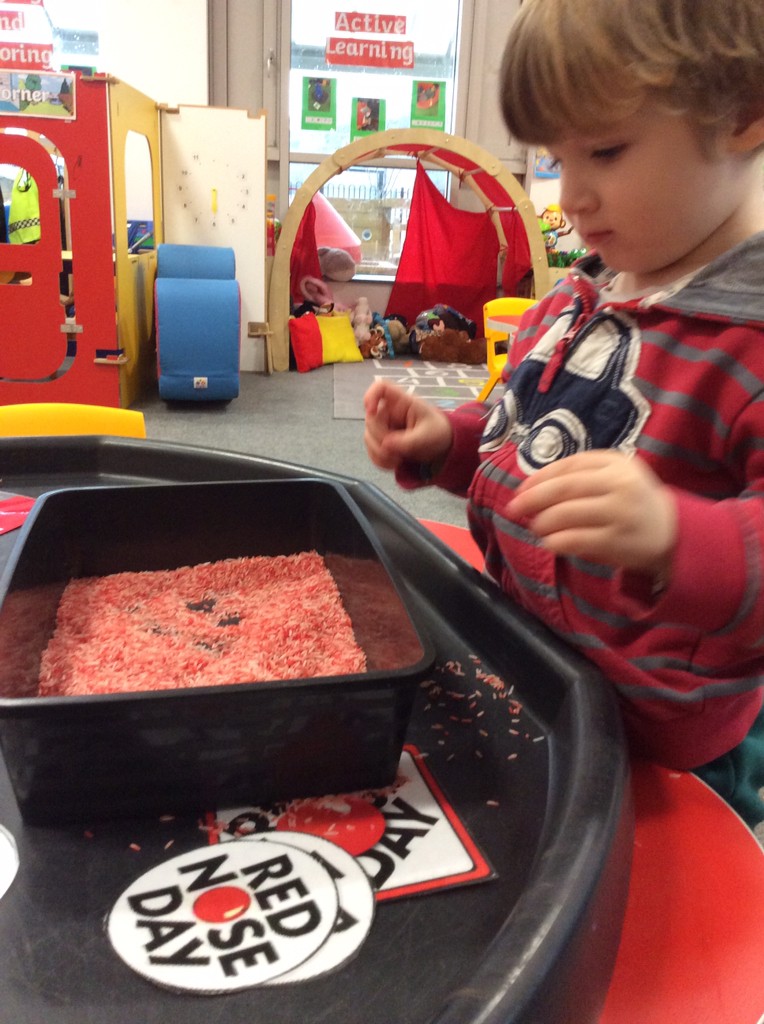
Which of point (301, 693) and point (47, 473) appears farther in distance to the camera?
point (47, 473)

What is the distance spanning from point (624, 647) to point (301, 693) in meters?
0.21

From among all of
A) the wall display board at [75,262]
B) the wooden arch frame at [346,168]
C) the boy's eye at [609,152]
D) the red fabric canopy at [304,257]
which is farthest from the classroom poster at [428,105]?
the boy's eye at [609,152]

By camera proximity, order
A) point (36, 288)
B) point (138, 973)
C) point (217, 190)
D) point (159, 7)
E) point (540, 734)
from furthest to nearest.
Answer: point (159, 7), point (217, 190), point (36, 288), point (540, 734), point (138, 973)

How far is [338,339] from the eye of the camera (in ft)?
12.0

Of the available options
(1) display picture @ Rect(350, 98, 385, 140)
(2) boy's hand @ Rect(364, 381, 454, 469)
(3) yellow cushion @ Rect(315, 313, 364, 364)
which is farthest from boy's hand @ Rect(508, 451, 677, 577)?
(1) display picture @ Rect(350, 98, 385, 140)

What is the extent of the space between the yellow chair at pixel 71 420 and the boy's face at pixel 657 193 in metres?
0.69

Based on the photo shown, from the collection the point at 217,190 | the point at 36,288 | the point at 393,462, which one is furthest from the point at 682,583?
the point at 217,190

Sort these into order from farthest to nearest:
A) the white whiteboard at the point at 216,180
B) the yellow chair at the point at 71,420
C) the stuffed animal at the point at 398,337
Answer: the stuffed animal at the point at 398,337 < the white whiteboard at the point at 216,180 < the yellow chair at the point at 71,420

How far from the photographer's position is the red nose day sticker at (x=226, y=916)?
11.7 inches

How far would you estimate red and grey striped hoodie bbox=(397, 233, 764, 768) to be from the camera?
356 millimetres

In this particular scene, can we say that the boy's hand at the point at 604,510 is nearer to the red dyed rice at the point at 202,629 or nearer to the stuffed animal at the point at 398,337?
the red dyed rice at the point at 202,629

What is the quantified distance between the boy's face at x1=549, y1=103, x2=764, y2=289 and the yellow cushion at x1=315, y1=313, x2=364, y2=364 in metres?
3.19

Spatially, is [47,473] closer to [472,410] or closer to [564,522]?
[472,410]

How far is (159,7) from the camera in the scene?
135 inches
